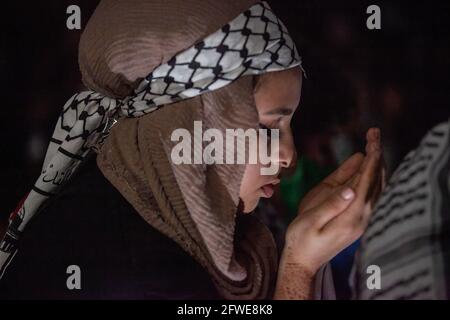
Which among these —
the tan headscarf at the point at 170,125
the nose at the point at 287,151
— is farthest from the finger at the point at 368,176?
the tan headscarf at the point at 170,125

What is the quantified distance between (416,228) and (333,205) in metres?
0.20

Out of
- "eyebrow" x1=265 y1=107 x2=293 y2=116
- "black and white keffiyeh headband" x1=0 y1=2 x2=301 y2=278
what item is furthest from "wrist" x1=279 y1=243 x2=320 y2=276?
"black and white keffiyeh headband" x1=0 y1=2 x2=301 y2=278

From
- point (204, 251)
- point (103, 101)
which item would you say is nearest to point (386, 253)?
point (204, 251)

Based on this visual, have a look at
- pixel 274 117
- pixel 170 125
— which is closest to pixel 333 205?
pixel 274 117

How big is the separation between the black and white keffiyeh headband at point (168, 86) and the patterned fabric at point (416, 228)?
35 cm

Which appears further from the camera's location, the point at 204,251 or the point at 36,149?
the point at 36,149

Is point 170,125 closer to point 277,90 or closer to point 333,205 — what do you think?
point 277,90

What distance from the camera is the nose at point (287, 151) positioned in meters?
1.51

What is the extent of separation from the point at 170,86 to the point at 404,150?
54 cm

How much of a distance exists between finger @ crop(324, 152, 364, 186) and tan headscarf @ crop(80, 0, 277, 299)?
0.24 meters

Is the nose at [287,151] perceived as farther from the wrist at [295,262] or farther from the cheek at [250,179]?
the wrist at [295,262]

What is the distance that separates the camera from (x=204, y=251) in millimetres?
1464

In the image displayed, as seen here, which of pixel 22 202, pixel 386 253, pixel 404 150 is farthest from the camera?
pixel 22 202

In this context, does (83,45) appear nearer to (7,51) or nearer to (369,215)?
(7,51)
